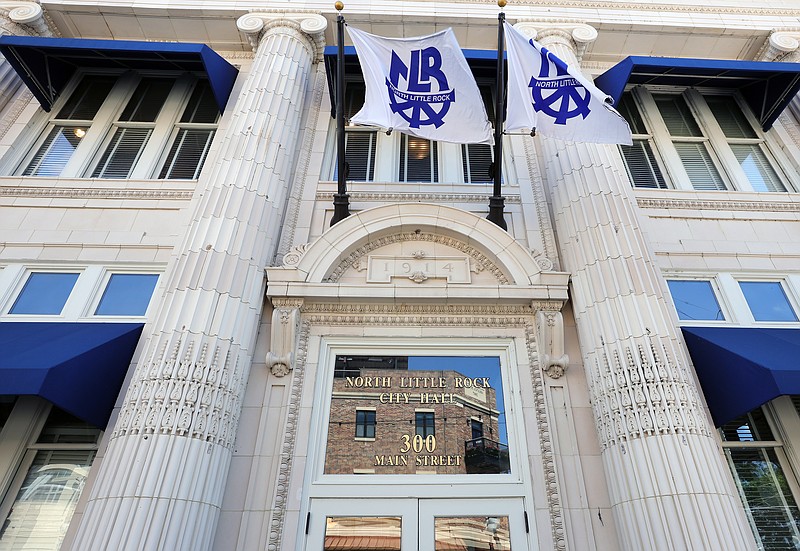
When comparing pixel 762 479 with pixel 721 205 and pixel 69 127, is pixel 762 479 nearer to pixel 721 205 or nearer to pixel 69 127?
pixel 721 205

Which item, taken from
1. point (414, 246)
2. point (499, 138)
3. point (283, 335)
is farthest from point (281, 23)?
point (283, 335)

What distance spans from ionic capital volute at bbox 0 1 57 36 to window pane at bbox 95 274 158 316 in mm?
7477

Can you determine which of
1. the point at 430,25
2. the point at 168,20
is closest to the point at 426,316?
the point at 430,25

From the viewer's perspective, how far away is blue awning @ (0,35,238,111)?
33.8 feet

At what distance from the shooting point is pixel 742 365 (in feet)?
21.7

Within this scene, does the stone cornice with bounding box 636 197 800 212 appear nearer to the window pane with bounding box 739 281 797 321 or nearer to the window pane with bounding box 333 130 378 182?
the window pane with bounding box 739 281 797 321

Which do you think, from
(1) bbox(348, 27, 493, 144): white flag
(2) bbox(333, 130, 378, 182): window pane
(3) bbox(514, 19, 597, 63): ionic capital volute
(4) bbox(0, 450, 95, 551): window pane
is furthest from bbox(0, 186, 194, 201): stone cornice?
(3) bbox(514, 19, 597, 63): ionic capital volute

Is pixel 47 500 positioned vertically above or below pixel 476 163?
below

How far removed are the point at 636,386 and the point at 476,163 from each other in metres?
5.96

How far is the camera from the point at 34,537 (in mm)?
6129

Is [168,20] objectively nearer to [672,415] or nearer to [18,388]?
[18,388]

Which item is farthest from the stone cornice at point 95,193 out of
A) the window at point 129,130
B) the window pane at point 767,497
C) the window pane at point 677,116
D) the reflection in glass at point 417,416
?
the window pane at point 677,116

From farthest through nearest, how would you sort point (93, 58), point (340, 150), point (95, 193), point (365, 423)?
point (93, 58)
point (95, 193)
point (340, 150)
point (365, 423)

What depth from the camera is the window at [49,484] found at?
6.16 metres
